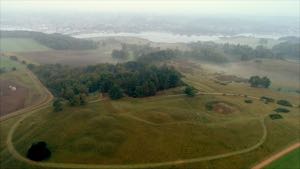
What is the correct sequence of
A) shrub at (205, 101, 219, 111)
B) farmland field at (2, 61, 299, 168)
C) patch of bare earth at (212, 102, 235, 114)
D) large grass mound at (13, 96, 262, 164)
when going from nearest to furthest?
1. farmland field at (2, 61, 299, 168)
2. large grass mound at (13, 96, 262, 164)
3. patch of bare earth at (212, 102, 235, 114)
4. shrub at (205, 101, 219, 111)

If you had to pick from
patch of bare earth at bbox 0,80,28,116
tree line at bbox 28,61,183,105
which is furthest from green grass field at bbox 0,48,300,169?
patch of bare earth at bbox 0,80,28,116

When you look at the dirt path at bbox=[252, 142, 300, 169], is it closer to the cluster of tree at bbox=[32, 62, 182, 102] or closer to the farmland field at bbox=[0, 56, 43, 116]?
the cluster of tree at bbox=[32, 62, 182, 102]

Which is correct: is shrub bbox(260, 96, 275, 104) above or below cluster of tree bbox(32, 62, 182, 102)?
below

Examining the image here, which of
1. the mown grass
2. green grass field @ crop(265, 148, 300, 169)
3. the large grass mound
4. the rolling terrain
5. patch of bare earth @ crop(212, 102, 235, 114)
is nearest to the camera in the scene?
green grass field @ crop(265, 148, 300, 169)

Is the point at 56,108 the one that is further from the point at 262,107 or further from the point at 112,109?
the point at 262,107

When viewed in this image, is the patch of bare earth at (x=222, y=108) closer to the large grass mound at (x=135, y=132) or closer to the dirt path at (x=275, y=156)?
the large grass mound at (x=135, y=132)

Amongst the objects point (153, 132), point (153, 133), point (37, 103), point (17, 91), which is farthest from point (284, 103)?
point (17, 91)

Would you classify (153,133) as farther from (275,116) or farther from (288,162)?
(275,116)
